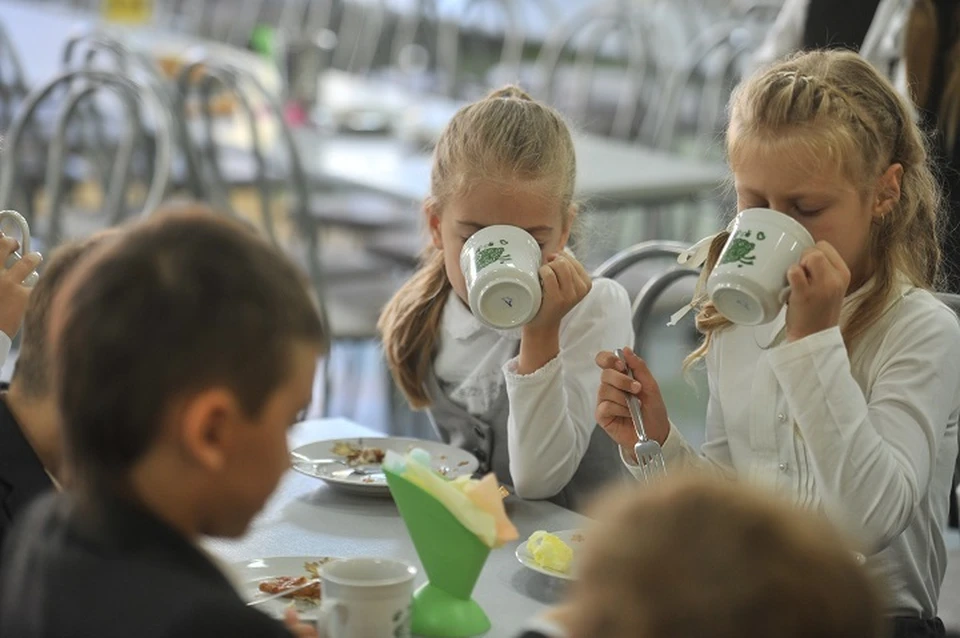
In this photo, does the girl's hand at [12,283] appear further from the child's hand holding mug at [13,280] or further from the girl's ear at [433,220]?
the girl's ear at [433,220]

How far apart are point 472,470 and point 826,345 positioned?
476 millimetres

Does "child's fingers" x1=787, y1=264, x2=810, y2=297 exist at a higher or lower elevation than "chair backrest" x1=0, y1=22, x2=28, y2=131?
higher

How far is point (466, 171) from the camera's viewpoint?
5.67 ft

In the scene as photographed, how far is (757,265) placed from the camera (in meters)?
1.30

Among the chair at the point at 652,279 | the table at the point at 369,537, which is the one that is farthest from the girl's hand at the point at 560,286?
the chair at the point at 652,279

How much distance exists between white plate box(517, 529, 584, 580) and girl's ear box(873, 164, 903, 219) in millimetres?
462

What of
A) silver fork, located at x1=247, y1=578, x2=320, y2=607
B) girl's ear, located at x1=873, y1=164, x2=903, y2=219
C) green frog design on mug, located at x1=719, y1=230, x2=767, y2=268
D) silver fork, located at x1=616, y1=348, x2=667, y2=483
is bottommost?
silver fork, located at x1=247, y1=578, x2=320, y2=607

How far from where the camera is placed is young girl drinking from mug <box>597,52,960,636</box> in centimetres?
135

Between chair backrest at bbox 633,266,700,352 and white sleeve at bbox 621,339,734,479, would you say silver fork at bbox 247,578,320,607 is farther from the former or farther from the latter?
chair backrest at bbox 633,266,700,352

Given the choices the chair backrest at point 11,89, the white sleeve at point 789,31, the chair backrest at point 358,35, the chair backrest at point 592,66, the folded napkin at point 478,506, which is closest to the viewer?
the folded napkin at point 478,506

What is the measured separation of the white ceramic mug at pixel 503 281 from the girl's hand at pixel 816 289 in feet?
0.92

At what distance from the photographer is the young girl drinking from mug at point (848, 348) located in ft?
4.42

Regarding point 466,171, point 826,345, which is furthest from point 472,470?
point 826,345

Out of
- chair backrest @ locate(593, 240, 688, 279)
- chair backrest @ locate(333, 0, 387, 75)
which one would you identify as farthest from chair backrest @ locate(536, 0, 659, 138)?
chair backrest @ locate(593, 240, 688, 279)
